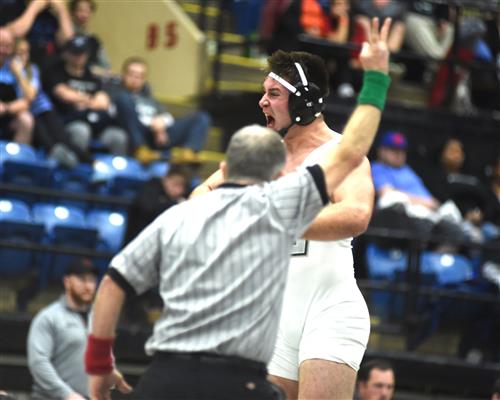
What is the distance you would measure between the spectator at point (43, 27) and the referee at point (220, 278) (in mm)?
8661

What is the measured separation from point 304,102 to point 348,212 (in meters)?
0.64

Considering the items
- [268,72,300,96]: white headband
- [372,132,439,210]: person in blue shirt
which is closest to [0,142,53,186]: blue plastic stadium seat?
[372,132,439,210]: person in blue shirt

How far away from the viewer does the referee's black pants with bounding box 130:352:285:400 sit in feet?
14.1

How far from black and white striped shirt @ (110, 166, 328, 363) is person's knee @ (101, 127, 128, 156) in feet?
26.9

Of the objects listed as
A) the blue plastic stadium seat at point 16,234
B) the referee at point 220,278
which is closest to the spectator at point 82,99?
the blue plastic stadium seat at point 16,234

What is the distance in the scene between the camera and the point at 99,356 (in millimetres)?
4344

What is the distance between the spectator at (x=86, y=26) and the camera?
13484 millimetres

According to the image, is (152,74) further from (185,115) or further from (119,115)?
(119,115)

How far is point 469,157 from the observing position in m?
14.2

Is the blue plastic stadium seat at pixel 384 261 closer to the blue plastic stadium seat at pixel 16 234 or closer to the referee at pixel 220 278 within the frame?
the blue plastic stadium seat at pixel 16 234

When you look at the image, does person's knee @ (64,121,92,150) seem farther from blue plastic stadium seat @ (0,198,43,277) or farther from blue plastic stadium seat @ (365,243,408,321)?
blue plastic stadium seat @ (365,243,408,321)

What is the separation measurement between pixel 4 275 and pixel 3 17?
408 centimetres

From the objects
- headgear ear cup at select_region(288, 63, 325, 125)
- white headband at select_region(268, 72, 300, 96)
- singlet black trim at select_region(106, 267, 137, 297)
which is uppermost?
white headband at select_region(268, 72, 300, 96)

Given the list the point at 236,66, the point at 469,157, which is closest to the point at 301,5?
the point at 236,66
